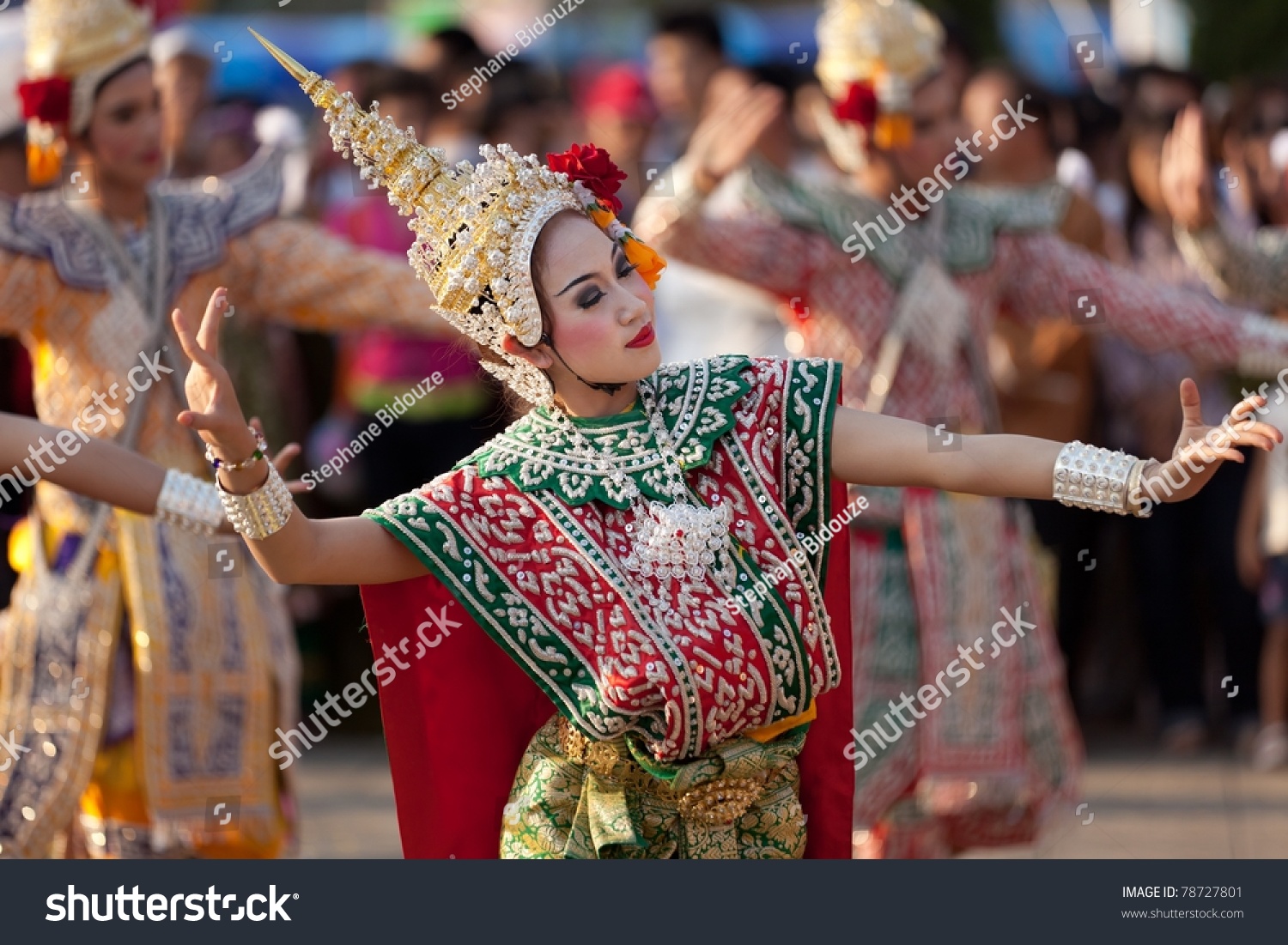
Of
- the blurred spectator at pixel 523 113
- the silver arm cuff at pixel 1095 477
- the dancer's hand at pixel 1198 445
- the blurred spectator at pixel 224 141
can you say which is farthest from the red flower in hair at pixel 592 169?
the blurred spectator at pixel 224 141

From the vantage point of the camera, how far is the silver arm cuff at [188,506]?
397 centimetres

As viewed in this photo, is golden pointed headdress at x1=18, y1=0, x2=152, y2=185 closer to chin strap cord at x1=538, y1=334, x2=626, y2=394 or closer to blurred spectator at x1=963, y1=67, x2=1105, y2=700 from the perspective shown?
chin strap cord at x1=538, y1=334, x2=626, y2=394

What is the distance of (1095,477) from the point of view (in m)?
3.18

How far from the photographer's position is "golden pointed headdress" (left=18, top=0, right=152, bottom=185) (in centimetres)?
491

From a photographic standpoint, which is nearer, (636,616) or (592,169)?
(636,616)

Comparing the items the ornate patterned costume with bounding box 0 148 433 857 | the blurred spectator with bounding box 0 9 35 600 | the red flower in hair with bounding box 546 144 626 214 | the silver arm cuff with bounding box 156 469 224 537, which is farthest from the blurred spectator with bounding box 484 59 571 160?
the red flower in hair with bounding box 546 144 626 214

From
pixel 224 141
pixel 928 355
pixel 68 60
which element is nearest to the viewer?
pixel 68 60

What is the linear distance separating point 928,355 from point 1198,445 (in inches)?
86.6

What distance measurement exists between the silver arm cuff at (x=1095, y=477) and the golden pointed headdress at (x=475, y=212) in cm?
71

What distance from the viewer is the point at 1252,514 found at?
7254 millimetres

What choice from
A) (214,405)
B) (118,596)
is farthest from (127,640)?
(214,405)

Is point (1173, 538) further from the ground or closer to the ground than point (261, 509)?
further from the ground

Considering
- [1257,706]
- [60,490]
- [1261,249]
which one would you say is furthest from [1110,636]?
[60,490]

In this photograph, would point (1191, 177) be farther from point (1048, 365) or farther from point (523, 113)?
point (523, 113)
